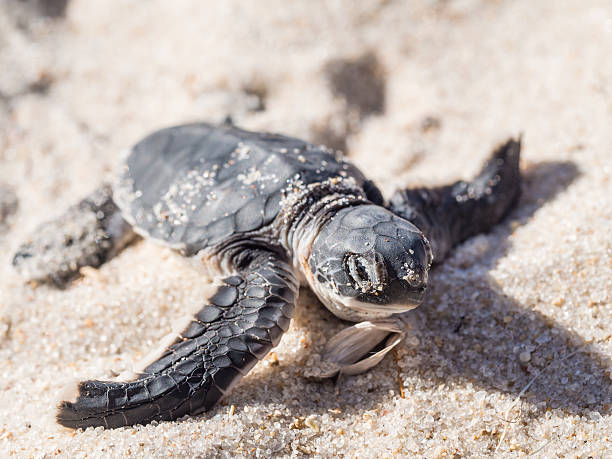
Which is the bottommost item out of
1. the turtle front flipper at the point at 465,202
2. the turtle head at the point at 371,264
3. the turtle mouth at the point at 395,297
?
the turtle front flipper at the point at 465,202

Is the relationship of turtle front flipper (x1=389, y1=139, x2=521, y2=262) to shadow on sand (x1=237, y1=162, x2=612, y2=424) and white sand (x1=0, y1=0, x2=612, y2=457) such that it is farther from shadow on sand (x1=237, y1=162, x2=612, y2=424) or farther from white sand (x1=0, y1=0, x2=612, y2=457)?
shadow on sand (x1=237, y1=162, x2=612, y2=424)

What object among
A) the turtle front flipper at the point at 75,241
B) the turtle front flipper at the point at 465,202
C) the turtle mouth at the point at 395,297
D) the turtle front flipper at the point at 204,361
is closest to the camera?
the turtle front flipper at the point at 204,361

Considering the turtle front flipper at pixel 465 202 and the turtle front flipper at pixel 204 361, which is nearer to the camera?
the turtle front flipper at pixel 204 361

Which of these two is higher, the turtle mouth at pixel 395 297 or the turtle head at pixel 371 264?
the turtle head at pixel 371 264

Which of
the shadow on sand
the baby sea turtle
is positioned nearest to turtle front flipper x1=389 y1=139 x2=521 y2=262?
the baby sea turtle

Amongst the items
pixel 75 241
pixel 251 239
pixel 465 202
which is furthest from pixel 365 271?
pixel 75 241

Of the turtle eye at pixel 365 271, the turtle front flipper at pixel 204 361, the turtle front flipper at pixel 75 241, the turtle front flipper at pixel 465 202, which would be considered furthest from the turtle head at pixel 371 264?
the turtle front flipper at pixel 75 241

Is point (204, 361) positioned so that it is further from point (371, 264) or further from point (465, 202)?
point (465, 202)

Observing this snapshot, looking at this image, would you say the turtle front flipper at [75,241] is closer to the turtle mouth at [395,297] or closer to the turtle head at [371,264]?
the turtle head at [371,264]
